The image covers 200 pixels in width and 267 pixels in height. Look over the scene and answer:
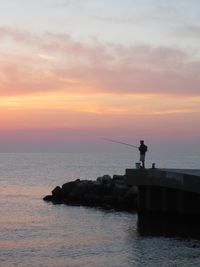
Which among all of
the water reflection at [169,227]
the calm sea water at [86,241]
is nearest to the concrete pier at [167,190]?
the water reflection at [169,227]

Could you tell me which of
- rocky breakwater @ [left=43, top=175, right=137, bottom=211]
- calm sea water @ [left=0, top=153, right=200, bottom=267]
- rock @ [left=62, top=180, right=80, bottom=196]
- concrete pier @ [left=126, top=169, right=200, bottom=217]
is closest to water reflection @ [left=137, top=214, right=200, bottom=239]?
calm sea water @ [left=0, top=153, right=200, bottom=267]

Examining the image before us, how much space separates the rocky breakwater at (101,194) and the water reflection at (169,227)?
14.8 ft

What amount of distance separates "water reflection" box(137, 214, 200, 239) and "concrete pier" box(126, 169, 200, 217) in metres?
0.91

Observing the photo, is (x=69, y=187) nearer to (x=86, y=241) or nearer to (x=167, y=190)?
(x=167, y=190)

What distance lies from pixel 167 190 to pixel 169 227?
439 cm

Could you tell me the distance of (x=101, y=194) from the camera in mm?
41094

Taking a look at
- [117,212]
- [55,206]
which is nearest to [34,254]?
[117,212]

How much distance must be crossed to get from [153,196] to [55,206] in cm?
957

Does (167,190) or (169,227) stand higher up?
(167,190)

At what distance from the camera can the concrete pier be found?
29859 mm

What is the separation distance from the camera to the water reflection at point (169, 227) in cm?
2747

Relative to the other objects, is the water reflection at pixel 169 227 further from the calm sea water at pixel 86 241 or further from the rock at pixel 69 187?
the rock at pixel 69 187

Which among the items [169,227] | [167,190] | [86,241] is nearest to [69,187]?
[167,190]

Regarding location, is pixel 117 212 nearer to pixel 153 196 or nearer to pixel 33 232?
pixel 153 196
